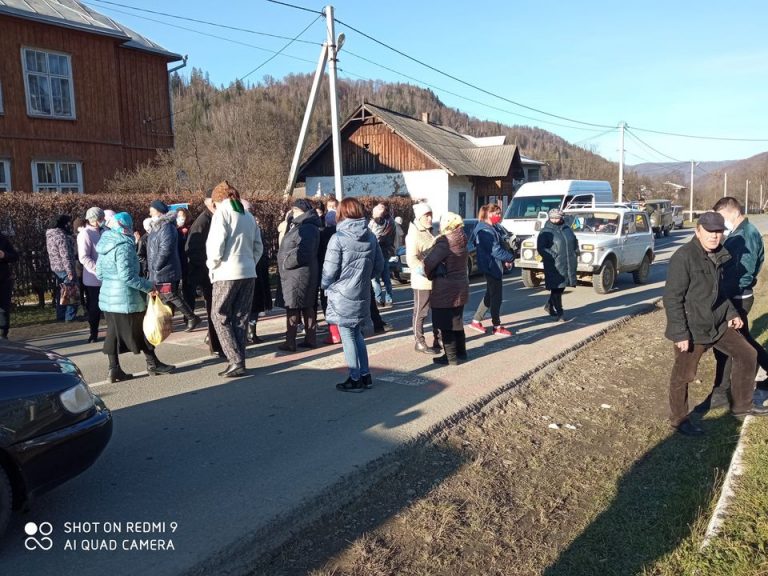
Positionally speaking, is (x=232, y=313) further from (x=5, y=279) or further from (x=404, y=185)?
(x=404, y=185)

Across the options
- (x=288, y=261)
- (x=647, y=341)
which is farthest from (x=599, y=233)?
(x=288, y=261)

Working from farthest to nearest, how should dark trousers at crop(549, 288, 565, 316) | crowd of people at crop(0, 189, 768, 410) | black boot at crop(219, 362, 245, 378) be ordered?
dark trousers at crop(549, 288, 565, 316)
black boot at crop(219, 362, 245, 378)
crowd of people at crop(0, 189, 768, 410)

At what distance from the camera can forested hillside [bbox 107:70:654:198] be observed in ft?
75.7

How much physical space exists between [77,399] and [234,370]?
2.92 meters

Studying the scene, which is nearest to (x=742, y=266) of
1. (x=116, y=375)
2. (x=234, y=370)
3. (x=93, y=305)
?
(x=234, y=370)

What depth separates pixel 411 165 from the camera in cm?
3466

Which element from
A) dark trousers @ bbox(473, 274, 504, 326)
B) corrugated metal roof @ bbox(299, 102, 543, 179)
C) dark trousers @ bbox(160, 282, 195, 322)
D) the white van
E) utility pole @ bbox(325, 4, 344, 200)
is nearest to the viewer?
dark trousers @ bbox(473, 274, 504, 326)

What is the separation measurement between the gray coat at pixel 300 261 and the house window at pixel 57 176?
14031mm

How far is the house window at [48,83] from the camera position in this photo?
17859mm

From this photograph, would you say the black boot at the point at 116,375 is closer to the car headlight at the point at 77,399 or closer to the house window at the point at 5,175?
the car headlight at the point at 77,399

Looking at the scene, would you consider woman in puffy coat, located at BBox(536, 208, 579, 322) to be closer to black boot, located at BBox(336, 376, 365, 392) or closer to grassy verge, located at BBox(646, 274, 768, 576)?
black boot, located at BBox(336, 376, 365, 392)

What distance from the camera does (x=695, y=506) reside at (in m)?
3.81

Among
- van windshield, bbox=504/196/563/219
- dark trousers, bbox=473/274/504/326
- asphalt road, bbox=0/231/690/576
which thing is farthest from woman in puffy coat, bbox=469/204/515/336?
van windshield, bbox=504/196/563/219

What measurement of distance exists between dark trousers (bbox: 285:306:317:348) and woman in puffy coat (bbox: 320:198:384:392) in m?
1.83
